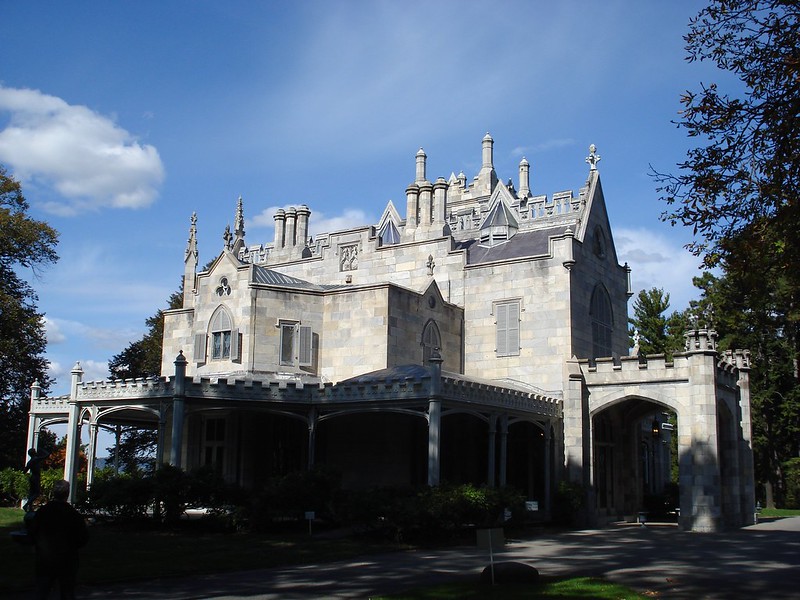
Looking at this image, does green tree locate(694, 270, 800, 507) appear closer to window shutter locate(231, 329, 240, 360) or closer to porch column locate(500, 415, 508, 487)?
porch column locate(500, 415, 508, 487)

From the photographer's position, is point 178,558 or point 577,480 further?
point 577,480

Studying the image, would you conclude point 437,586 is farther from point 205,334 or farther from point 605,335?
point 605,335

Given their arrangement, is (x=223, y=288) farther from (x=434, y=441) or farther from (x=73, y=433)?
(x=434, y=441)

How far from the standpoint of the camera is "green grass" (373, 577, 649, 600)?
13.3m

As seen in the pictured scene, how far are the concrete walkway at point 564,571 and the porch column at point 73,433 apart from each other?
12.8 m

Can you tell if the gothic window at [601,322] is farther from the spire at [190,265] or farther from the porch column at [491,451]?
the spire at [190,265]

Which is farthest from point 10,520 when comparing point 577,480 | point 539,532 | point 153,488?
point 577,480

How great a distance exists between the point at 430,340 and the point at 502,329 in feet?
9.76

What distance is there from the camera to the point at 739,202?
15.2 meters

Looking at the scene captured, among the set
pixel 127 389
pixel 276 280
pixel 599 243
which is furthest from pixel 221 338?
pixel 599 243

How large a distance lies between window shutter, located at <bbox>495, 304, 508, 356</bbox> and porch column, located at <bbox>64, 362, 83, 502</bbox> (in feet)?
49.4

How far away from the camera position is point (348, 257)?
124ft

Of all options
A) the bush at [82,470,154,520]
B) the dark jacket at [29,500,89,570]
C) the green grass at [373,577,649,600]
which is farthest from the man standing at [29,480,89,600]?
the bush at [82,470,154,520]

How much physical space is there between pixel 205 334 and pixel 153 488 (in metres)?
9.36
